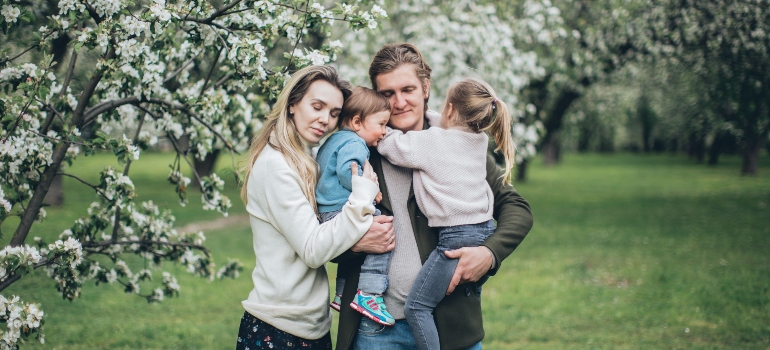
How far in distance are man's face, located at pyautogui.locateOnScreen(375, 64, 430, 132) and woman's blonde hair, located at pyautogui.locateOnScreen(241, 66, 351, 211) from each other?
7.5 inches

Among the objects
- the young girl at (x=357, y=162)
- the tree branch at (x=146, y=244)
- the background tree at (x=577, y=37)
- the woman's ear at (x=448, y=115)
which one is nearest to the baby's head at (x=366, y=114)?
the young girl at (x=357, y=162)

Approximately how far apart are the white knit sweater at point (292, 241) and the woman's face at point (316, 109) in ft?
0.60

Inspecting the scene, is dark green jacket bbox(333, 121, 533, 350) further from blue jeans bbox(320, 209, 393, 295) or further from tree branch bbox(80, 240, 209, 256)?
tree branch bbox(80, 240, 209, 256)

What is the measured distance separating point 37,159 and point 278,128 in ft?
5.31

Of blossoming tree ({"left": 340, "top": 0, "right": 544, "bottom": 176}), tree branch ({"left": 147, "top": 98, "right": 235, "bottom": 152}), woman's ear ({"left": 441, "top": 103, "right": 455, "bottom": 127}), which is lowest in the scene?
tree branch ({"left": 147, "top": 98, "right": 235, "bottom": 152})

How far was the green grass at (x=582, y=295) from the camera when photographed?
21.8ft

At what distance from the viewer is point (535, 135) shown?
1180cm

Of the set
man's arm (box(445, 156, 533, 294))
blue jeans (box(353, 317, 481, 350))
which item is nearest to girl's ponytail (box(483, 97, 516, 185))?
man's arm (box(445, 156, 533, 294))

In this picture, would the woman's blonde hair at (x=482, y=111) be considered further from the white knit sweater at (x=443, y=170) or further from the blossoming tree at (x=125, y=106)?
the blossoming tree at (x=125, y=106)

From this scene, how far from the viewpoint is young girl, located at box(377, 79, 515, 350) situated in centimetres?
283

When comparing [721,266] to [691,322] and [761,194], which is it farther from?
[761,194]

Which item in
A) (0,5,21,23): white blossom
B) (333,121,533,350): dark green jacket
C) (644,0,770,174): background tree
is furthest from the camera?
(644,0,770,174): background tree

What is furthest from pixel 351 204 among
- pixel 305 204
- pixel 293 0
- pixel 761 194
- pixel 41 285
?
pixel 761 194

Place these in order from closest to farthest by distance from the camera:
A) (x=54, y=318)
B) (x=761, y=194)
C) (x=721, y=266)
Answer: (x=54, y=318)
(x=721, y=266)
(x=761, y=194)
